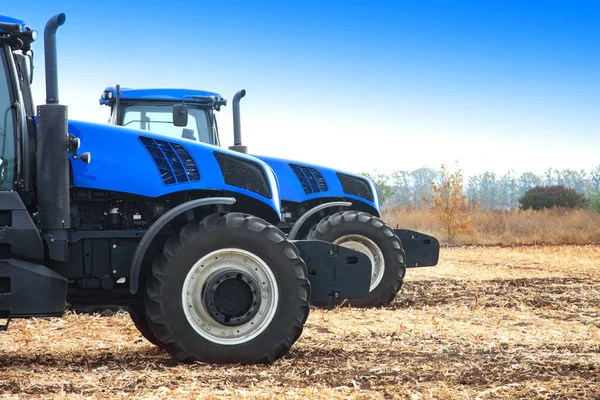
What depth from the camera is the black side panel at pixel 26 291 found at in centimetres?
494

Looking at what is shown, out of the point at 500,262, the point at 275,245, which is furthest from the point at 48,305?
the point at 500,262

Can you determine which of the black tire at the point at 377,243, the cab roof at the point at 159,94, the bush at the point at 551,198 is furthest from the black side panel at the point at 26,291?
the bush at the point at 551,198

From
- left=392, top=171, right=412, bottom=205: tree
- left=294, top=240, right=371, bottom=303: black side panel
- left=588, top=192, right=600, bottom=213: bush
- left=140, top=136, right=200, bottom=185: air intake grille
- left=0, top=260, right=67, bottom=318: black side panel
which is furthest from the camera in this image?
left=392, top=171, right=412, bottom=205: tree

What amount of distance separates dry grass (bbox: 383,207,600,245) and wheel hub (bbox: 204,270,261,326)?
16.2 meters

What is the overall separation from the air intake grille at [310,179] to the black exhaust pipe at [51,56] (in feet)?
15.5

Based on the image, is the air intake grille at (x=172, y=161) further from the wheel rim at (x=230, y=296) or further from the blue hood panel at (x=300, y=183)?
the blue hood panel at (x=300, y=183)

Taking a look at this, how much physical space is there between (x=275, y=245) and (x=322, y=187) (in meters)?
4.42

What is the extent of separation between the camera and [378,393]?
4574 mm

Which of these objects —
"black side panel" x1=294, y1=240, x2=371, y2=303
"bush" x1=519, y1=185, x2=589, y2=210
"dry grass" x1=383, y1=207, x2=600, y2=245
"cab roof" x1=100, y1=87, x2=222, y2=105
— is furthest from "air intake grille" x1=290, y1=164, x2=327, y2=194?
"bush" x1=519, y1=185, x2=589, y2=210

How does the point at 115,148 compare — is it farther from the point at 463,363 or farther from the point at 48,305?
the point at 463,363

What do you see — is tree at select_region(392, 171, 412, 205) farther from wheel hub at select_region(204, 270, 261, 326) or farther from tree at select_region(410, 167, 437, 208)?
wheel hub at select_region(204, 270, 261, 326)

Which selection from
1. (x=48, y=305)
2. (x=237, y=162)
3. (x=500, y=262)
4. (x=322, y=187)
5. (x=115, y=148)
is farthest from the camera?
(x=500, y=262)

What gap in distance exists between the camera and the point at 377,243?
29.2ft

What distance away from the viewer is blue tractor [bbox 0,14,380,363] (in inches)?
201
